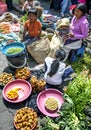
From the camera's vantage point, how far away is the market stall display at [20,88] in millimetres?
4988

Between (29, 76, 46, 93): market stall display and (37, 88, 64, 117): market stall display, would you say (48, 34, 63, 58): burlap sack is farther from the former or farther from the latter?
(37, 88, 64, 117): market stall display

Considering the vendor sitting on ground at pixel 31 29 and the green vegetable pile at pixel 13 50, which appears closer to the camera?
the green vegetable pile at pixel 13 50

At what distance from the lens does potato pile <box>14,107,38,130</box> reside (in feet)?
14.2

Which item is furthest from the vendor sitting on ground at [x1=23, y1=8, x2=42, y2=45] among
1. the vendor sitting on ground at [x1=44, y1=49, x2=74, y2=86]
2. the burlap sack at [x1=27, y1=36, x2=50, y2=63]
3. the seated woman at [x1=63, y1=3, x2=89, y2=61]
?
the vendor sitting on ground at [x1=44, y1=49, x2=74, y2=86]

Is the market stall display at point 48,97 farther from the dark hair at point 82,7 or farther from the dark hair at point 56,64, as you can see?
the dark hair at point 82,7

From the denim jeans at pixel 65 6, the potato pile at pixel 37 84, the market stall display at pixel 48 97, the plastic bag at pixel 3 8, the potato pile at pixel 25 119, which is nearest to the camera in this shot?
the potato pile at pixel 25 119

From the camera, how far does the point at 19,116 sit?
445cm

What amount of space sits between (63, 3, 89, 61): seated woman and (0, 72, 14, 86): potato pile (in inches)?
61.1

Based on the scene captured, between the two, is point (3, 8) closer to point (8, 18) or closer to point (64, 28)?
point (8, 18)

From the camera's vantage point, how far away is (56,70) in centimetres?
508

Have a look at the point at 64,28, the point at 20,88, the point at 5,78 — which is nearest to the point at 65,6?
the point at 64,28

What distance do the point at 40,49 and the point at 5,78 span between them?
123cm

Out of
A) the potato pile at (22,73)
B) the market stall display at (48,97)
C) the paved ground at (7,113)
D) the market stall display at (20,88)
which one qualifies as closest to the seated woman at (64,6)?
the potato pile at (22,73)

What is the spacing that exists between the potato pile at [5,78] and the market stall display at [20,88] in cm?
17
